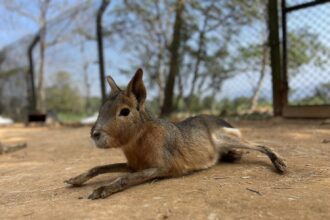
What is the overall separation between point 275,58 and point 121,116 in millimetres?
4508

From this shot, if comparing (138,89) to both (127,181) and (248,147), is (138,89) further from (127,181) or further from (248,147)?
(248,147)

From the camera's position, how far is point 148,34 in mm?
9477

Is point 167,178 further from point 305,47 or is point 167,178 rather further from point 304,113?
point 305,47

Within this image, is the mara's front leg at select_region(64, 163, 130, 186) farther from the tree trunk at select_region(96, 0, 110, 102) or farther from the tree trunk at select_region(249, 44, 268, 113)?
the tree trunk at select_region(96, 0, 110, 102)

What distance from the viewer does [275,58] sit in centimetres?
665

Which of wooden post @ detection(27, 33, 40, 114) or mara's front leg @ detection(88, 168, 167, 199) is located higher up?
wooden post @ detection(27, 33, 40, 114)

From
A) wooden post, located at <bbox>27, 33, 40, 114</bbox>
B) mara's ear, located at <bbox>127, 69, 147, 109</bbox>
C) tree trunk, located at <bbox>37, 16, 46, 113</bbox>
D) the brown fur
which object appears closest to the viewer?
the brown fur

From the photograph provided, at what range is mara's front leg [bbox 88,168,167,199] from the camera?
2483mm

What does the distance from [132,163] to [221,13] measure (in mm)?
5746

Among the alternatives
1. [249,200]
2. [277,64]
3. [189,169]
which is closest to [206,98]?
[277,64]

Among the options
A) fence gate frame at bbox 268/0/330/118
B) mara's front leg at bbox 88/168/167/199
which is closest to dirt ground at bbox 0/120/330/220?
mara's front leg at bbox 88/168/167/199

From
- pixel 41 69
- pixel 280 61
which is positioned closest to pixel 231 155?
pixel 280 61

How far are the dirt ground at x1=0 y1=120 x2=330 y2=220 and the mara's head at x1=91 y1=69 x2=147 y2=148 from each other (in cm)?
32

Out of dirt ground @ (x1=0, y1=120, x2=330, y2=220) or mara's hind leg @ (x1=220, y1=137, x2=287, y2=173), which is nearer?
dirt ground @ (x1=0, y1=120, x2=330, y2=220)
